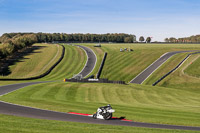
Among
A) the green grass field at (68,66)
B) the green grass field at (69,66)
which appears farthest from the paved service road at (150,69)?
the green grass field at (68,66)

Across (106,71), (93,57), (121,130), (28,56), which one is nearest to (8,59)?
(28,56)

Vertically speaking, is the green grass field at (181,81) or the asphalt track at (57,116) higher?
the asphalt track at (57,116)

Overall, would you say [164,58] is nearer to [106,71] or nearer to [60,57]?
[106,71]

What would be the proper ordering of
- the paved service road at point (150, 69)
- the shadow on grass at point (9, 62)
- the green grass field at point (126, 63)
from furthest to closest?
1. the shadow on grass at point (9, 62)
2. the green grass field at point (126, 63)
3. the paved service road at point (150, 69)

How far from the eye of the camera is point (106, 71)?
99.4 meters

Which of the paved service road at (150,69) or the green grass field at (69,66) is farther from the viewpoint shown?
the green grass field at (69,66)

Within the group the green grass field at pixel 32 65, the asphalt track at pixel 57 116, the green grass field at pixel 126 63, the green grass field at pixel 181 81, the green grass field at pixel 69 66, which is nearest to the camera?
the asphalt track at pixel 57 116

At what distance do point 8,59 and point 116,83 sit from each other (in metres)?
81.2

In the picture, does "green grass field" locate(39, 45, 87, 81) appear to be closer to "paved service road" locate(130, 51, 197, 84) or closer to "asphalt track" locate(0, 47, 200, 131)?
"paved service road" locate(130, 51, 197, 84)

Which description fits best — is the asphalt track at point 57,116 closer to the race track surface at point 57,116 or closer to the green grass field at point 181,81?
the race track surface at point 57,116

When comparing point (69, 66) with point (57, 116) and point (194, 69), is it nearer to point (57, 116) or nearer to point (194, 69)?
point (194, 69)

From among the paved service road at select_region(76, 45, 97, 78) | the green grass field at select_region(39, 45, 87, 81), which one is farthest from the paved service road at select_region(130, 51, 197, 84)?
the green grass field at select_region(39, 45, 87, 81)

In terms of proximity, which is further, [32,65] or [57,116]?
[32,65]

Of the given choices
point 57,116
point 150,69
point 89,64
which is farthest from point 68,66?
point 57,116
